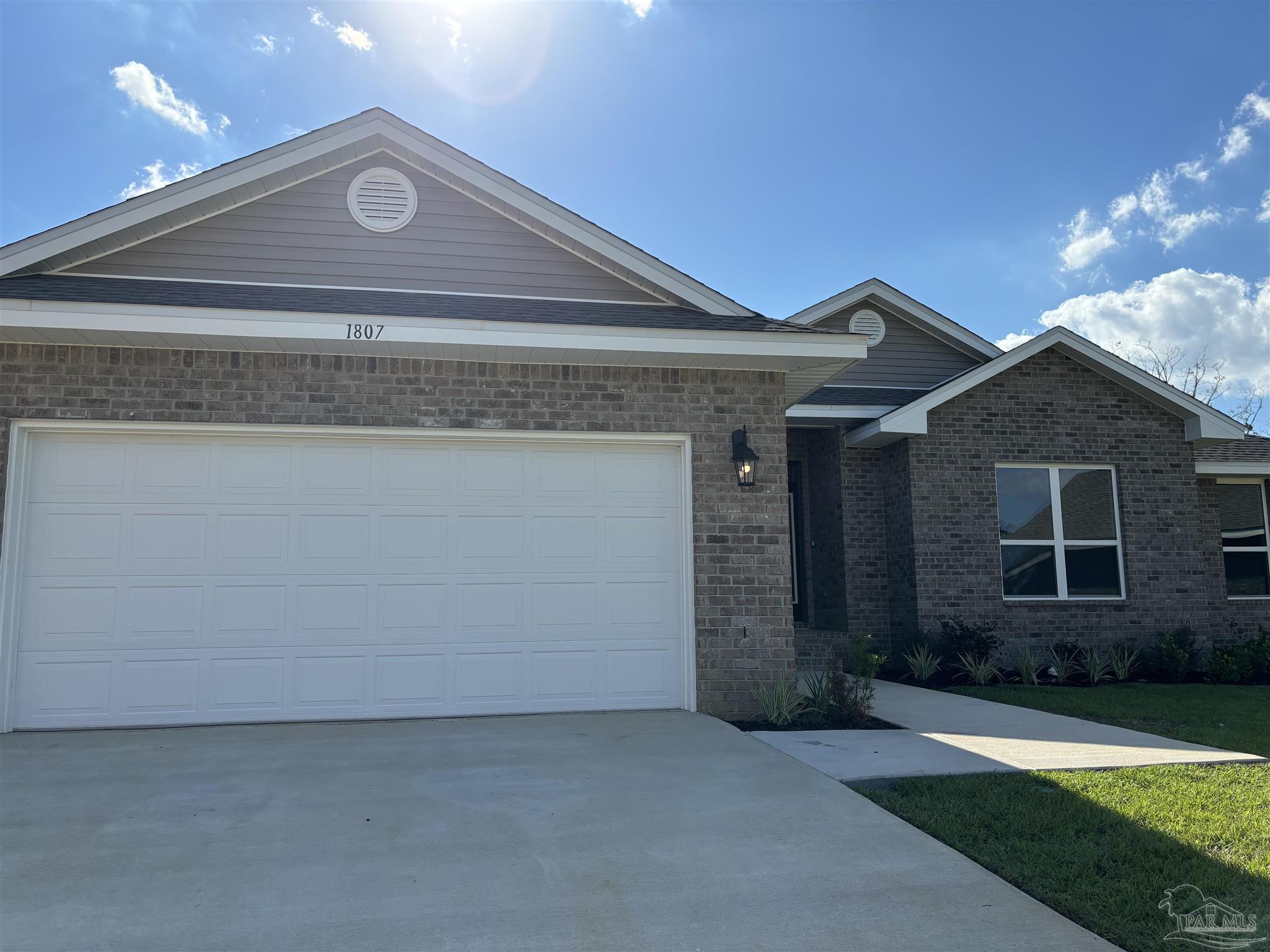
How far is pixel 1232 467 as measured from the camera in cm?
1366

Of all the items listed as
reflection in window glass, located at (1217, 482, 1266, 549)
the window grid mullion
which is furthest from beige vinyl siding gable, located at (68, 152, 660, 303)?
reflection in window glass, located at (1217, 482, 1266, 549)

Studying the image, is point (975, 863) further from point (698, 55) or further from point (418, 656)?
point (698, 55)

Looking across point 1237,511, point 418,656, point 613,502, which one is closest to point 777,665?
point 613,502

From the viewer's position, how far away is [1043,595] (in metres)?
12.4

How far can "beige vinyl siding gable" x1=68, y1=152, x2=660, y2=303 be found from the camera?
8422 mm

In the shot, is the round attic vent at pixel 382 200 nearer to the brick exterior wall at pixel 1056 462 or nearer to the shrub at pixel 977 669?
the brick exterior wall at pixel 1056 462

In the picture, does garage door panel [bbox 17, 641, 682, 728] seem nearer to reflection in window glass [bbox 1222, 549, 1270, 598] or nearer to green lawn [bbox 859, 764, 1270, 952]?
green lawn [bbox 859, 764, 1270, 952]

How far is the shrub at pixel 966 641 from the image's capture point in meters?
11.5

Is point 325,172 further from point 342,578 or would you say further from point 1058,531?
point 1058,531

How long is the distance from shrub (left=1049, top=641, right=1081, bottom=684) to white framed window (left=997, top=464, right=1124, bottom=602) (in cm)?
68

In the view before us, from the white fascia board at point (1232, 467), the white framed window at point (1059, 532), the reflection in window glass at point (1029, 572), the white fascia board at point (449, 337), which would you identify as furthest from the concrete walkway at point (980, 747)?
the white fascia board at point (1232, 467)

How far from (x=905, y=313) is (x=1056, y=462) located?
346 cm

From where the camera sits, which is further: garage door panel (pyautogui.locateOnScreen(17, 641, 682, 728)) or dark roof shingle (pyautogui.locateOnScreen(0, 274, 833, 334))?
dark roof shingle (pyautogui.locateOnScreen(0, 274, 833, 334))

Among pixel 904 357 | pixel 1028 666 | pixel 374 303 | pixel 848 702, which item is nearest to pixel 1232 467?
pixel 904 357
